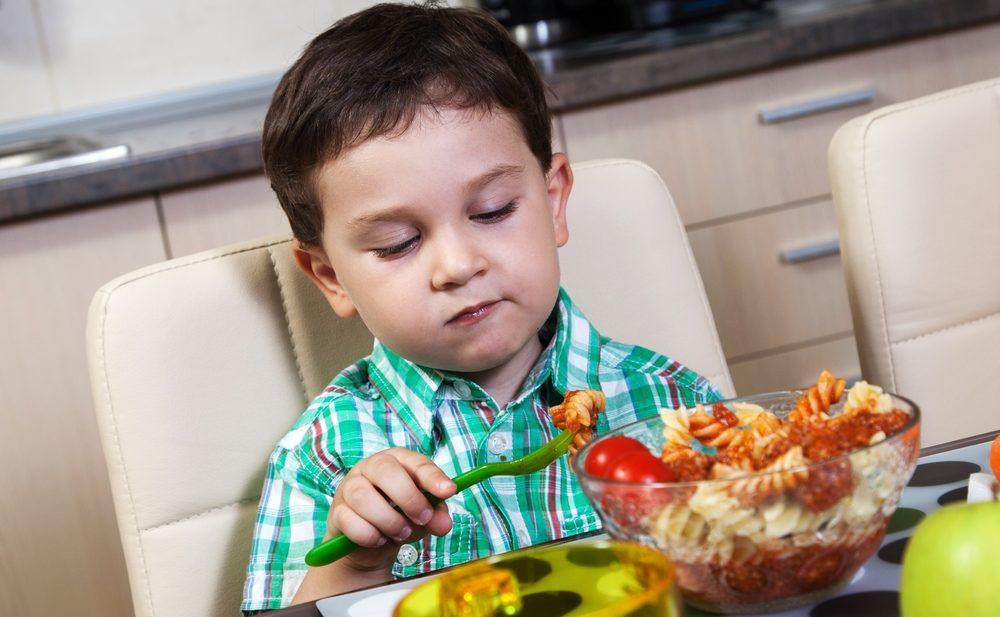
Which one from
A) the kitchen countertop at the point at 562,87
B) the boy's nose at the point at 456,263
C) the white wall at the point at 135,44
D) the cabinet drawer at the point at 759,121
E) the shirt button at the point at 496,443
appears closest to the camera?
the boy's nose at the point at 456,263

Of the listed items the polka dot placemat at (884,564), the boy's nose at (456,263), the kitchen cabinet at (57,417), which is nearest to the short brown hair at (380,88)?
the boy's nose at (456,263)

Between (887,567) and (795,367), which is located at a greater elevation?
(887,567)

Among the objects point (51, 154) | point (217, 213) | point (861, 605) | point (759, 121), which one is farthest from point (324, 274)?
point (51, 154)

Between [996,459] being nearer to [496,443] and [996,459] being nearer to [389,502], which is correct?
[389,502]

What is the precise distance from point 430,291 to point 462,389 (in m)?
0.13

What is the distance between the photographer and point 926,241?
1106mm

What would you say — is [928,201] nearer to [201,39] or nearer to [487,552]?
[487,552]

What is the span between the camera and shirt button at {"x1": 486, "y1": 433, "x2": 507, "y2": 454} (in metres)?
1.00

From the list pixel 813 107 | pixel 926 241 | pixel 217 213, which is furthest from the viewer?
pixel 813 107

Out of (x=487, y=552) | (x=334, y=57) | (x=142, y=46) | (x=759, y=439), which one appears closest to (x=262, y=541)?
(x=487, y=552)

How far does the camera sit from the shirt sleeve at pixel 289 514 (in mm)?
936

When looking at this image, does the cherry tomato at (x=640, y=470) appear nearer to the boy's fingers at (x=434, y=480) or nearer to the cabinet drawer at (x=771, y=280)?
the boy's fingers at (x=434, y=480)

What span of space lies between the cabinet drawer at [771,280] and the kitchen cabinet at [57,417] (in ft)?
2.99

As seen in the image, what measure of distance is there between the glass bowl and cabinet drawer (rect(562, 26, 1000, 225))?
1.40m
